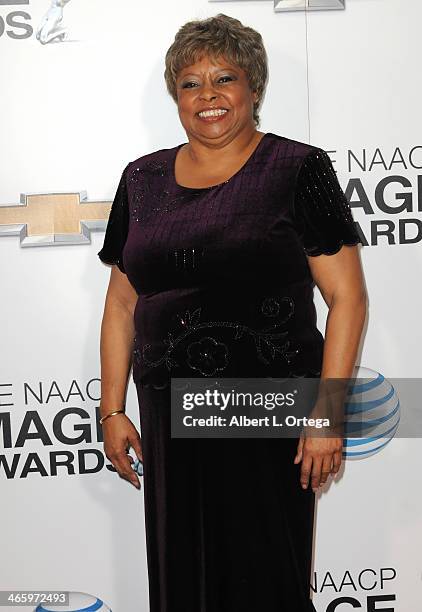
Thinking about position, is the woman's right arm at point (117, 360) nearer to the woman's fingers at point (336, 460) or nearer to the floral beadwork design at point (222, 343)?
the floral beadwork design at point (222, 343)

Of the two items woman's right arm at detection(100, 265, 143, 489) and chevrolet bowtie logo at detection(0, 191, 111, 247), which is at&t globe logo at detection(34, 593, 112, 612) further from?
chevrolet bowtie logo at detection(0, 191, 111, 247)

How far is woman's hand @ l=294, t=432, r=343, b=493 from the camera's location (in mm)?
1499

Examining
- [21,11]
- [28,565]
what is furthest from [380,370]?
[21,11]

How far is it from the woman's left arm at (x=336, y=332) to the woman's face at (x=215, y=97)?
31 centimetres

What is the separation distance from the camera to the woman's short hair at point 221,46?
1522mm

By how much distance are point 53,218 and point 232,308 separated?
610mm

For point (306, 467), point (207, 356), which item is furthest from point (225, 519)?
point (207, 356)

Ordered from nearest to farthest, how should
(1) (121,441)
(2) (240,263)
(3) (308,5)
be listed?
(2) (240,263) → (1) (121,441) → (3) (308,5)

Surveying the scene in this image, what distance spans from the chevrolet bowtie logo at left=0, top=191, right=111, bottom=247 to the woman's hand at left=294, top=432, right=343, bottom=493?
29.9 inches

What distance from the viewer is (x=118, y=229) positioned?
66.7 inches

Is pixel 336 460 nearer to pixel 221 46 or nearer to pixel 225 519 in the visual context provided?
pixel 225 519

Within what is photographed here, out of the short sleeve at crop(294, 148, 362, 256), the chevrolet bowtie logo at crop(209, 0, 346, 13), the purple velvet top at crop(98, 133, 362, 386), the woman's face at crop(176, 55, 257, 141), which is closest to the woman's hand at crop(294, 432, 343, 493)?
the purple velvet top at crop(98, 133, 362, 386)

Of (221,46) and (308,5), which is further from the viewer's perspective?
(308,5)

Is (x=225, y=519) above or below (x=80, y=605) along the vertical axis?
above
